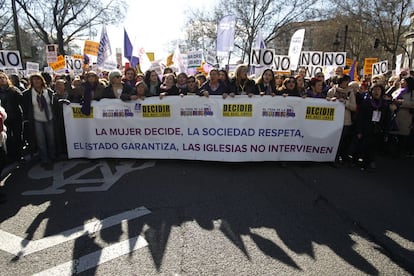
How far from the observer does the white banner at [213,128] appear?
554 centimetres

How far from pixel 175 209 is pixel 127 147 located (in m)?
2.33

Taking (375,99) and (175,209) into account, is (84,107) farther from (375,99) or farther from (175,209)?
(375,99)

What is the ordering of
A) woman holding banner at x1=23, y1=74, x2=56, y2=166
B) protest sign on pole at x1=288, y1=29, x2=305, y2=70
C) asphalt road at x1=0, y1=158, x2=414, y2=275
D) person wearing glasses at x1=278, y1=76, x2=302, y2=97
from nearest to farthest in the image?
asphalt road at x1=0, y1=158, x2=414, y2=275
woman holding banner at x1=23, y1=74, x2=56, y2=166
person wearing glasses at x1=278, y1=76, x2=302, y2=97
protest sign on pole at x1=288, y1=29, x2=305, y2=70

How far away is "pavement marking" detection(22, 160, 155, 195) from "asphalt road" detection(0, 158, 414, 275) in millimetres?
19

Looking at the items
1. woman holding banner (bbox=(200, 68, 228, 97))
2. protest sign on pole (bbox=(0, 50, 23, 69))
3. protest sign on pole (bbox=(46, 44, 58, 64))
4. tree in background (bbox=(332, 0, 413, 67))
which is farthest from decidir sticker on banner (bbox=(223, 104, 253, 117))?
tree in background (bbox=(332, 0, 413, 67))

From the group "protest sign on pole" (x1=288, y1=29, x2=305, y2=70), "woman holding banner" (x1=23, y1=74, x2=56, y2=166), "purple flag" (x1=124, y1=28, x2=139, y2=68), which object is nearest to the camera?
"woman holding banner" (x1=23, y1=74, x2=56, y2=166)

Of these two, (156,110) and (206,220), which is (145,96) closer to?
(156,110)

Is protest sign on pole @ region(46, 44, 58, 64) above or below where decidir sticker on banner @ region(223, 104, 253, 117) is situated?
above

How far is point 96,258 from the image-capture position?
293cm

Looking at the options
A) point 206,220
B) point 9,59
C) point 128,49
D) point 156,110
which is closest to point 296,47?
point 128,49

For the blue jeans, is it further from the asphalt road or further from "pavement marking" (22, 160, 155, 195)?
the asphalt road

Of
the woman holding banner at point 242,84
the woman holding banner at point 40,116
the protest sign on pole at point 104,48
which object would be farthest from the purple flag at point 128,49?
the woman holding banner at point 242,84

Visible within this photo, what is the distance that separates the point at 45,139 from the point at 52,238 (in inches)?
124

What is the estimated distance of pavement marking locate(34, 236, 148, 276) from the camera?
2732 mm
